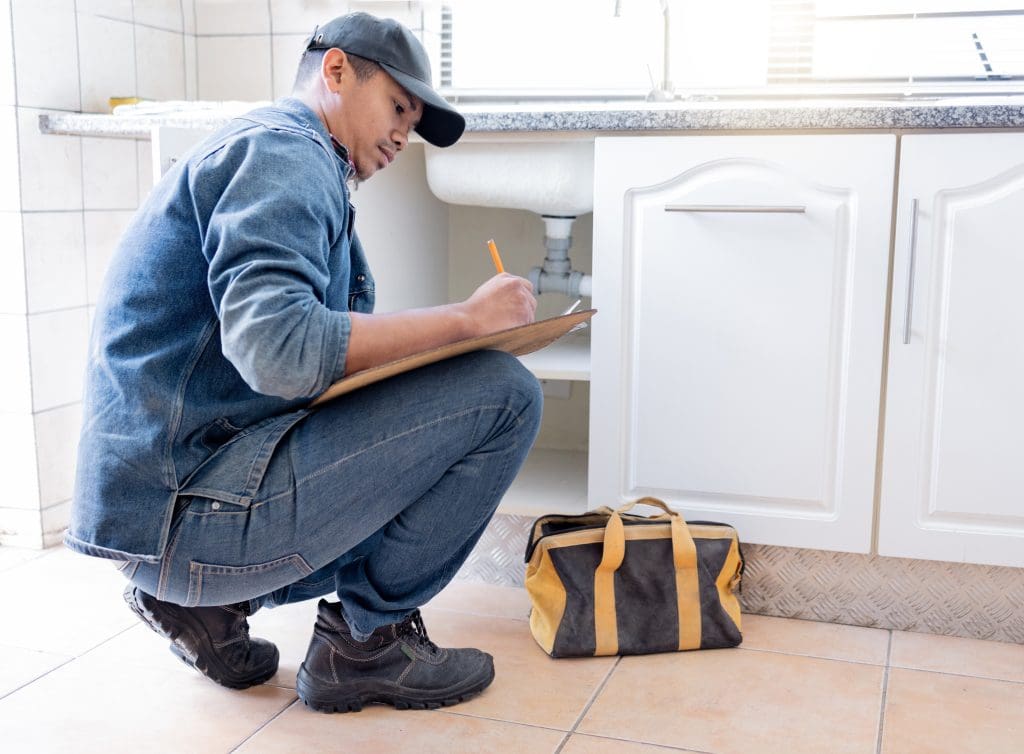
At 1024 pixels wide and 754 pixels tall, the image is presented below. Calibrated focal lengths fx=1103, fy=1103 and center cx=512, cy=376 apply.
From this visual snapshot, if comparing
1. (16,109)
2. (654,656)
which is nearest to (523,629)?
(654,656)

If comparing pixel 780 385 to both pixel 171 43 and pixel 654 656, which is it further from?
pixel 171 43

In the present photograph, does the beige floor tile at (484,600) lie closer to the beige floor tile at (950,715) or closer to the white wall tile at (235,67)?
the beige floor tile at (950,715)

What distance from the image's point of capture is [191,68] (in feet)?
8.78

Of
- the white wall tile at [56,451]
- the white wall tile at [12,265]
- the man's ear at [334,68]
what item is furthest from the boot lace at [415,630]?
the white wall tile at [12,265]

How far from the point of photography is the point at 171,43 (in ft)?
8.56

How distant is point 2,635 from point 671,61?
170 cm

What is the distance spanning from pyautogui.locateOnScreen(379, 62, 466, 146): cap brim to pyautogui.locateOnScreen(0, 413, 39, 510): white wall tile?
46.2 inches

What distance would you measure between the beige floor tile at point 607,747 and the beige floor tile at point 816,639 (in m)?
0.40

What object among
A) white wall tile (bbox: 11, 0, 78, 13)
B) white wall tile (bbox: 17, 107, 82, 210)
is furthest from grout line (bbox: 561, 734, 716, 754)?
white wall tile (bbox: 11, 0, 78, 13)

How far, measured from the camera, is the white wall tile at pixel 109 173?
7.63ft

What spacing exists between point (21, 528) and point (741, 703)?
1.53 m

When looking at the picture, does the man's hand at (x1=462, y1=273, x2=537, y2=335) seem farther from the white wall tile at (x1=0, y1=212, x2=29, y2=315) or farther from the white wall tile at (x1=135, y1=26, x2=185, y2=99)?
the white wall tile at (x1=135, y1=26, x2=185, y2=99)

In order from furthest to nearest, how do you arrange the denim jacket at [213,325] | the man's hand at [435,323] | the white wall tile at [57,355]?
the white wall tile at [57,355], the man's hand at [435,323], the denim jacket at [213,325]

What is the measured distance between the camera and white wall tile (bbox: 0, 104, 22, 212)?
2.16 metres
